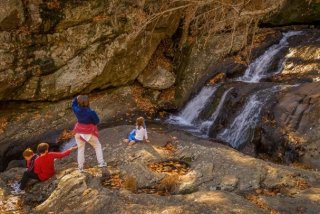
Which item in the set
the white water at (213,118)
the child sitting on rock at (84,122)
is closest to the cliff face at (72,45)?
the white water at (213,118)

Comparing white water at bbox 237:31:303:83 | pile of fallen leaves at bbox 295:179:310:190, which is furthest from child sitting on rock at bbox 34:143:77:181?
white water at bbox 237:31:303:83

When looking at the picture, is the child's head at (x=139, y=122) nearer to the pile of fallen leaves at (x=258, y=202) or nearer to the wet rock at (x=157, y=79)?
the pile of fallen leaves at (x=258, y=202)

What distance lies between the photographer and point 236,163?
875 centimetres

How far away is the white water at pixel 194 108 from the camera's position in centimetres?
1517

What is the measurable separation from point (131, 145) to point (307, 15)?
44.4 ft

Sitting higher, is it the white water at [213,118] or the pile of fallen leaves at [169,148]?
the pile of fallen leaves at [169,148]

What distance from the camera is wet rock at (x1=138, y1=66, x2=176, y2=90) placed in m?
16.7

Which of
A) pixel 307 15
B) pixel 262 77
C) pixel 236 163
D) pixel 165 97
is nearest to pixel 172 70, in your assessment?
pixel 165 97

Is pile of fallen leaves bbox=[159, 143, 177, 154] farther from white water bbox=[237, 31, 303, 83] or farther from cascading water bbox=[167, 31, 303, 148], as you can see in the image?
white water bbox=[237, 31, 303, 83]

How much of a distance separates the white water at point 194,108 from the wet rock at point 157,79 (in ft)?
5.00

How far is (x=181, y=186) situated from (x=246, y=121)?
5577 millimetres

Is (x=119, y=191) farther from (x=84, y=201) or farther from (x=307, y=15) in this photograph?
(x=307, y=15)

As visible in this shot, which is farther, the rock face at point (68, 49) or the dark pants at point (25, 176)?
the rock face at point (68, 49)

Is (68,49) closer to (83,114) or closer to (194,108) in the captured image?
(194,108)
